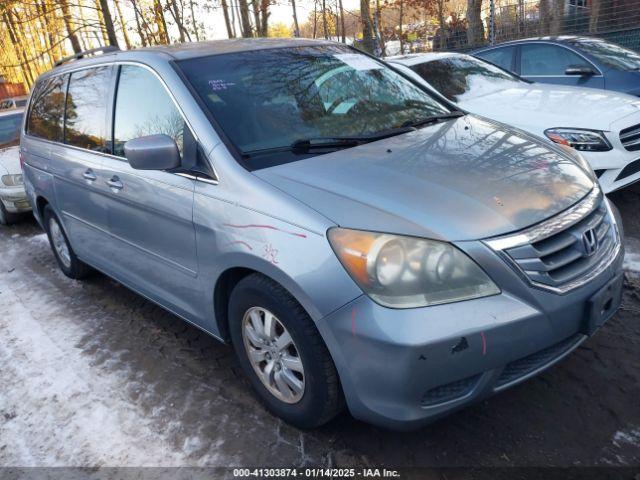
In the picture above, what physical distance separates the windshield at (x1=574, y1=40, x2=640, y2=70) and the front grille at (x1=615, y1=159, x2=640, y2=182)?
9.64 ft

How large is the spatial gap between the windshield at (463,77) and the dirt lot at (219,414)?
109 inches

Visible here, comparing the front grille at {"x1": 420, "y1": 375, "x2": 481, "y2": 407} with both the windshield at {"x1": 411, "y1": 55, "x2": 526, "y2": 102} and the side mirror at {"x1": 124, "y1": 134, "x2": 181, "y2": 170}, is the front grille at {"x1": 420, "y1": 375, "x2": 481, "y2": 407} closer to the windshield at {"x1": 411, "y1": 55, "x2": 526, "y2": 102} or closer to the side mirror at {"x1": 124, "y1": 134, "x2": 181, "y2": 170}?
the side mirror at {"x1": 124, "y1": 134, "x2": 181, "y2": 170}

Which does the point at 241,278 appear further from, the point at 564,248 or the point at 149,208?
the point at 564,248

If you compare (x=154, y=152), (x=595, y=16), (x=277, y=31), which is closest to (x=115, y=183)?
(x=154, y=152)

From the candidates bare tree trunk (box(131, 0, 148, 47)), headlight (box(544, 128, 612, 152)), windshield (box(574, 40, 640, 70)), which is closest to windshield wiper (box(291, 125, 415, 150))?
headlight (box(544, 128, 612, 152))

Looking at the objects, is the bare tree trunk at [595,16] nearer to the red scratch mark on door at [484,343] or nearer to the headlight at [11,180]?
the headlight at [11,180]

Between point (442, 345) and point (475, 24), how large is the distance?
14.9 metres

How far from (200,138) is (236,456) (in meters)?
1.53

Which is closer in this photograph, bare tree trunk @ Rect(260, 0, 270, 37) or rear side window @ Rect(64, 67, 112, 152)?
rear side window @ Rect(64, 67, 112, 152)

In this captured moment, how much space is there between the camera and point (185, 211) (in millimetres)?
2830

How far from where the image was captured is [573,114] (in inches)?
189

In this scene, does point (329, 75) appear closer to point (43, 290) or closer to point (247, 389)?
point (247, 389)

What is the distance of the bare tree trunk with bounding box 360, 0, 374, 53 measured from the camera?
53.9 feet

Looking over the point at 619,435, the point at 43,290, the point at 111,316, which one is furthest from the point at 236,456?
the point at 43,290
